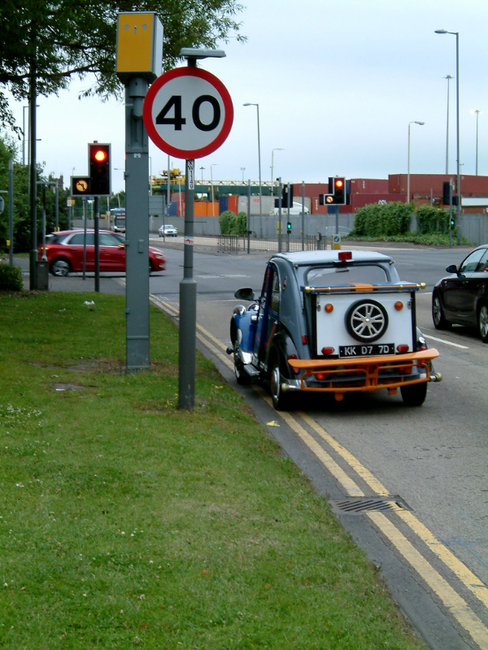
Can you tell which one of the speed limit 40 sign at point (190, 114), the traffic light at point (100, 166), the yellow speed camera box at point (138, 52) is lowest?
the speed limit 40 sign at point (190, 114)

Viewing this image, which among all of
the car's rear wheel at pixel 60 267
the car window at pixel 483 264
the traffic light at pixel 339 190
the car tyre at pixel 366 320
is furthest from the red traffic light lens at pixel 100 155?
the car's rear wheel at pixel 60 267

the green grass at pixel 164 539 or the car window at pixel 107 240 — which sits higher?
the car window at pixel 107 240

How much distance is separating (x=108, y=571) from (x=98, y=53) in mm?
15890

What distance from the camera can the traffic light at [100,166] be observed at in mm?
20750

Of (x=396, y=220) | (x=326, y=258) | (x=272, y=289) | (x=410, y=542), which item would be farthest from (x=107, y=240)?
(x=396, y=220)

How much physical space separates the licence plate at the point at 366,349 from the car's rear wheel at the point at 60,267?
87.8ft

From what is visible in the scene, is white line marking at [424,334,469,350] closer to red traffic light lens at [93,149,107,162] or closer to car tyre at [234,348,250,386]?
car tyre at [234,348,250,386]

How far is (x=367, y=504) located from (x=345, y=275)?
3955mm

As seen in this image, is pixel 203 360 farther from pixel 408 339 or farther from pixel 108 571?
pixel 108 571

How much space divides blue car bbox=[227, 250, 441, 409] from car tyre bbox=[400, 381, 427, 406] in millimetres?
11

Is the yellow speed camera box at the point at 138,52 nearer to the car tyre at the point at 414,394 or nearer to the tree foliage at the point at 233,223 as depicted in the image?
the car tyre at the point at 414,394

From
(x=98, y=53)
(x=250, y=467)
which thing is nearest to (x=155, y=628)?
(x=250, y=467)

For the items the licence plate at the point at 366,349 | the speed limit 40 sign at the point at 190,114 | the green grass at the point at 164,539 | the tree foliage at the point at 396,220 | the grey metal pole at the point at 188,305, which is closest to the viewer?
the green grass at the point at 164,539

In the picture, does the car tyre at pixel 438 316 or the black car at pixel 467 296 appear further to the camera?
the car tyre at pixel 438 316
